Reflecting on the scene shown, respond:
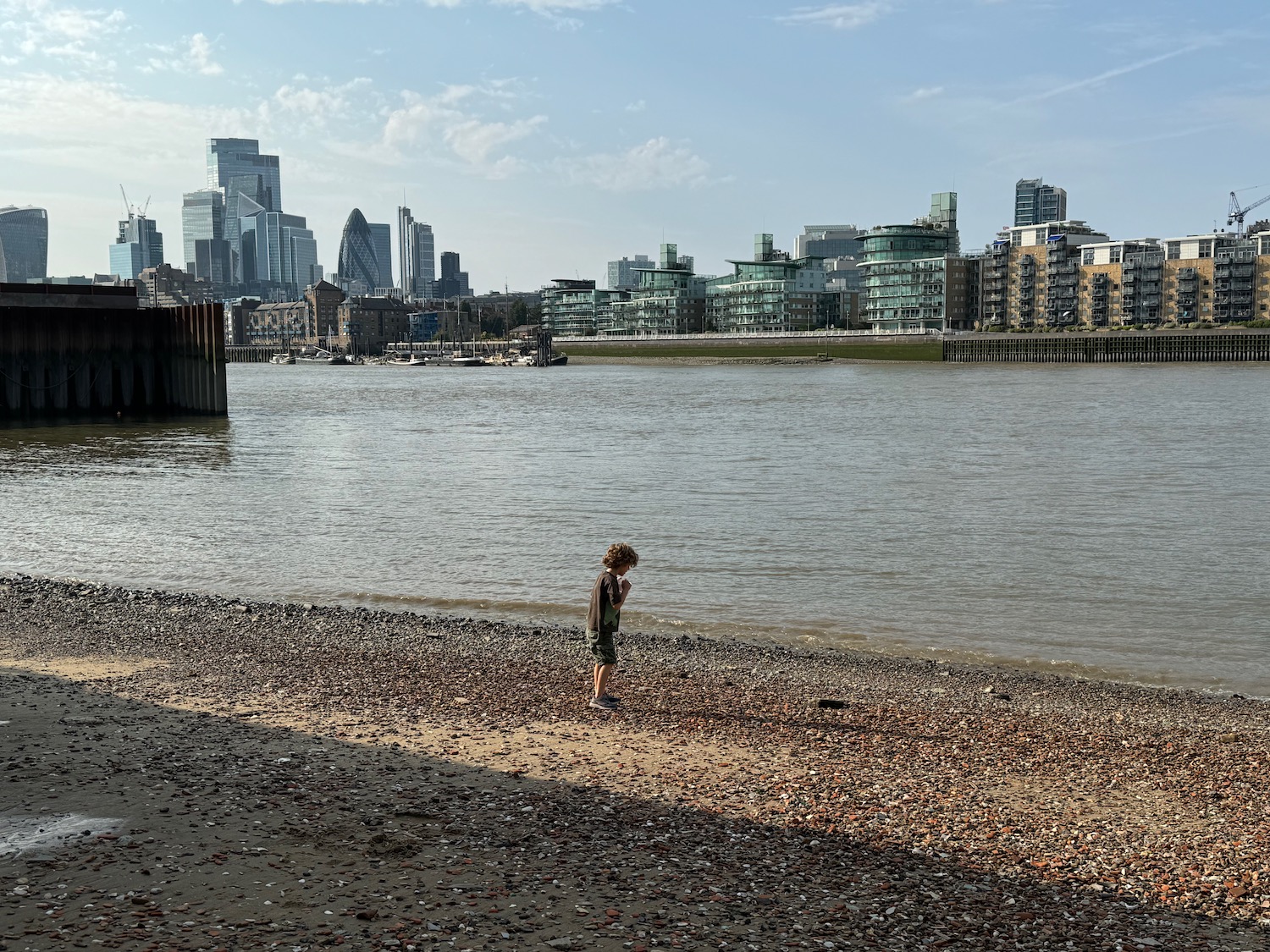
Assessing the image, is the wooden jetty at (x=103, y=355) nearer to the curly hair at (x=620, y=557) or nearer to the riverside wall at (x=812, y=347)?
the curly hair at (x=620, y=557)

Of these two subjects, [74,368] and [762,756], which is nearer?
[762,756]

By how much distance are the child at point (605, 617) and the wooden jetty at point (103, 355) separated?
153 feet

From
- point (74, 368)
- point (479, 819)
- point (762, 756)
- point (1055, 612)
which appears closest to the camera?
point (479, 819)

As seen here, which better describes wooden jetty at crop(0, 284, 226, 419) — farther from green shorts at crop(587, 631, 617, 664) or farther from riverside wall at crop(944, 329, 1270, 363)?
riverside wall at crop(944, 329, 1270, 363)

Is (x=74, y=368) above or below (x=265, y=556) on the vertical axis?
above

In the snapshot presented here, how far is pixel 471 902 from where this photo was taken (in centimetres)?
661

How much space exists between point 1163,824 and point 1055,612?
9.50 m

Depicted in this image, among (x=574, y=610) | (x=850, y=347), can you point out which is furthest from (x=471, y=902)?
(x=850, y=347)

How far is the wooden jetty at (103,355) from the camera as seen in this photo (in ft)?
167

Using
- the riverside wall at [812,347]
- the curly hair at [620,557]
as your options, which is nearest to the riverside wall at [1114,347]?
the riverside wall at [812,347]

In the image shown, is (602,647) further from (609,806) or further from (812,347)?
(812,347)

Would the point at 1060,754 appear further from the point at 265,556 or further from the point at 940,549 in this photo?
the point at 265,556

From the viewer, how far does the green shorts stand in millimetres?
11148

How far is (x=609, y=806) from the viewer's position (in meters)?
8.34
